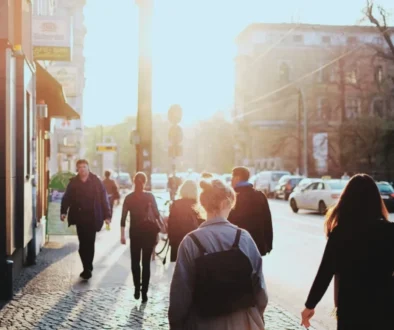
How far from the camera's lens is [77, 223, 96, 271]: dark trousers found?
11.4 metres

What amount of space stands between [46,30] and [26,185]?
5685mm

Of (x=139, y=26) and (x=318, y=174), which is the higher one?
(x=139, y=26)

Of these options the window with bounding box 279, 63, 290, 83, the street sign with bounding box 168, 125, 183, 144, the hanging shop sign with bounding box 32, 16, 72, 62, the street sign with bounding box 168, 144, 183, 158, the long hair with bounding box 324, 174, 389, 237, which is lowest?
the long hair with bounding box 324, 174, 389, 237

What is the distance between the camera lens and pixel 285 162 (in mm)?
74750

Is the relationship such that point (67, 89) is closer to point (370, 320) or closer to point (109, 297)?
point (109, 297)

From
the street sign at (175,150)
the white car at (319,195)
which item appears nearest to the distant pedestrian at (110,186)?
the street sign at (175,150)

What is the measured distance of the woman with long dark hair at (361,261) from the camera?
465 cm

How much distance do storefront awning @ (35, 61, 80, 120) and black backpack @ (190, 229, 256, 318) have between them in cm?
1257

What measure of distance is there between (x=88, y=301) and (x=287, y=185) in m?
36.9

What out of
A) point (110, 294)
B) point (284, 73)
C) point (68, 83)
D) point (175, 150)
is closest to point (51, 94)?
point (175, 150)

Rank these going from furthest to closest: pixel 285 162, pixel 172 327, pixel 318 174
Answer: pixel 285 162 → pixel 318 174 → pixel 172 327

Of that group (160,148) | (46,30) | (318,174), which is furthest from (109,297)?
(160,148)

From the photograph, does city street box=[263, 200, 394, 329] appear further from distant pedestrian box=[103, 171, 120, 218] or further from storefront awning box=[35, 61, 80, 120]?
storefront awning box=[35, 61, 80, 120]

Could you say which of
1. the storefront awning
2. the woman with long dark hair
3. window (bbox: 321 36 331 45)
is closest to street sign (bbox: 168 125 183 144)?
the storefront awning
